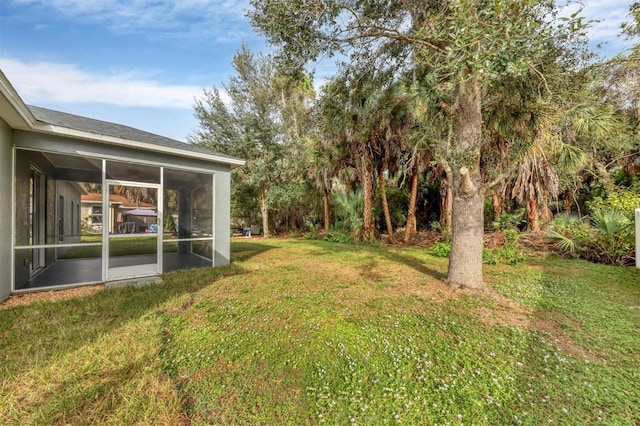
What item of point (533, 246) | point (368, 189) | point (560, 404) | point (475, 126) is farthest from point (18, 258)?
point (533, 246)

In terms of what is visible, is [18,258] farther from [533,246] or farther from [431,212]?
[431,212]

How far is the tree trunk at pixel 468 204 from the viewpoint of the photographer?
185 inches

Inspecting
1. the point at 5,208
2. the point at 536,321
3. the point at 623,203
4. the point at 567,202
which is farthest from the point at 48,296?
the point at 567,202

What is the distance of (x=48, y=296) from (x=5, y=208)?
1677 mm

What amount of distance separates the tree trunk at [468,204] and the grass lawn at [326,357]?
48 centimetres

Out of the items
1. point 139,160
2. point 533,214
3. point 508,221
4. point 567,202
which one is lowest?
point 508,221

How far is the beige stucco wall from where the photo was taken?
4289 millimetres

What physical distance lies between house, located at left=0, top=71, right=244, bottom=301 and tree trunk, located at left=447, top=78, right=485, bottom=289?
5.73 metres

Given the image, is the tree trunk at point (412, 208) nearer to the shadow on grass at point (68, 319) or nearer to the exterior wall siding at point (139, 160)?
the exterior wall siding at point (139, 160)

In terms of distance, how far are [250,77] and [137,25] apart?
885 centimetres

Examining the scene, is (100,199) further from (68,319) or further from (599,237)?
(599,237)

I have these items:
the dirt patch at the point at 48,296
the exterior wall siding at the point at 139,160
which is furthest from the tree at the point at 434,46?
the dirt patch at the point at 48,296

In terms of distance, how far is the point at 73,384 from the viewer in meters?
2.29

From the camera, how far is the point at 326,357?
2768mm
